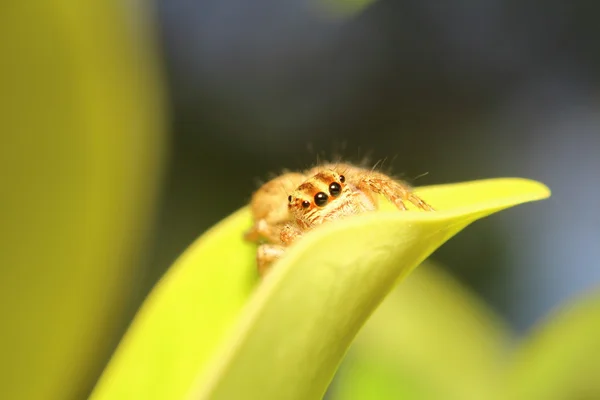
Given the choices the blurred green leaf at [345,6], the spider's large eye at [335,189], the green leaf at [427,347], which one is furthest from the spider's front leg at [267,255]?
the green leaf at [427,347]

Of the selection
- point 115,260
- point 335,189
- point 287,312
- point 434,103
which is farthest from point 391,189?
point 434,103

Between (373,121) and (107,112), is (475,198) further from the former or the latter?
(373,121)

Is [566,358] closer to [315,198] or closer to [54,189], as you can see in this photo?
[315,198]

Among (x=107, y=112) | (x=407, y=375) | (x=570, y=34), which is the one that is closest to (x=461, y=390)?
(x=407, y=375)

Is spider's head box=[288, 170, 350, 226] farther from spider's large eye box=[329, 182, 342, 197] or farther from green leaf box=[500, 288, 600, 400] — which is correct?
green leaf box=[500, 288, 600, 400]

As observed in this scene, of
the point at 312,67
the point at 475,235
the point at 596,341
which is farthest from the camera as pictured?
the point at 312,67

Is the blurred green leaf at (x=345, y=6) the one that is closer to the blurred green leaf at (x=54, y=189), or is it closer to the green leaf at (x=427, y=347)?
the blurred green leaf at (x=54, y=189)
